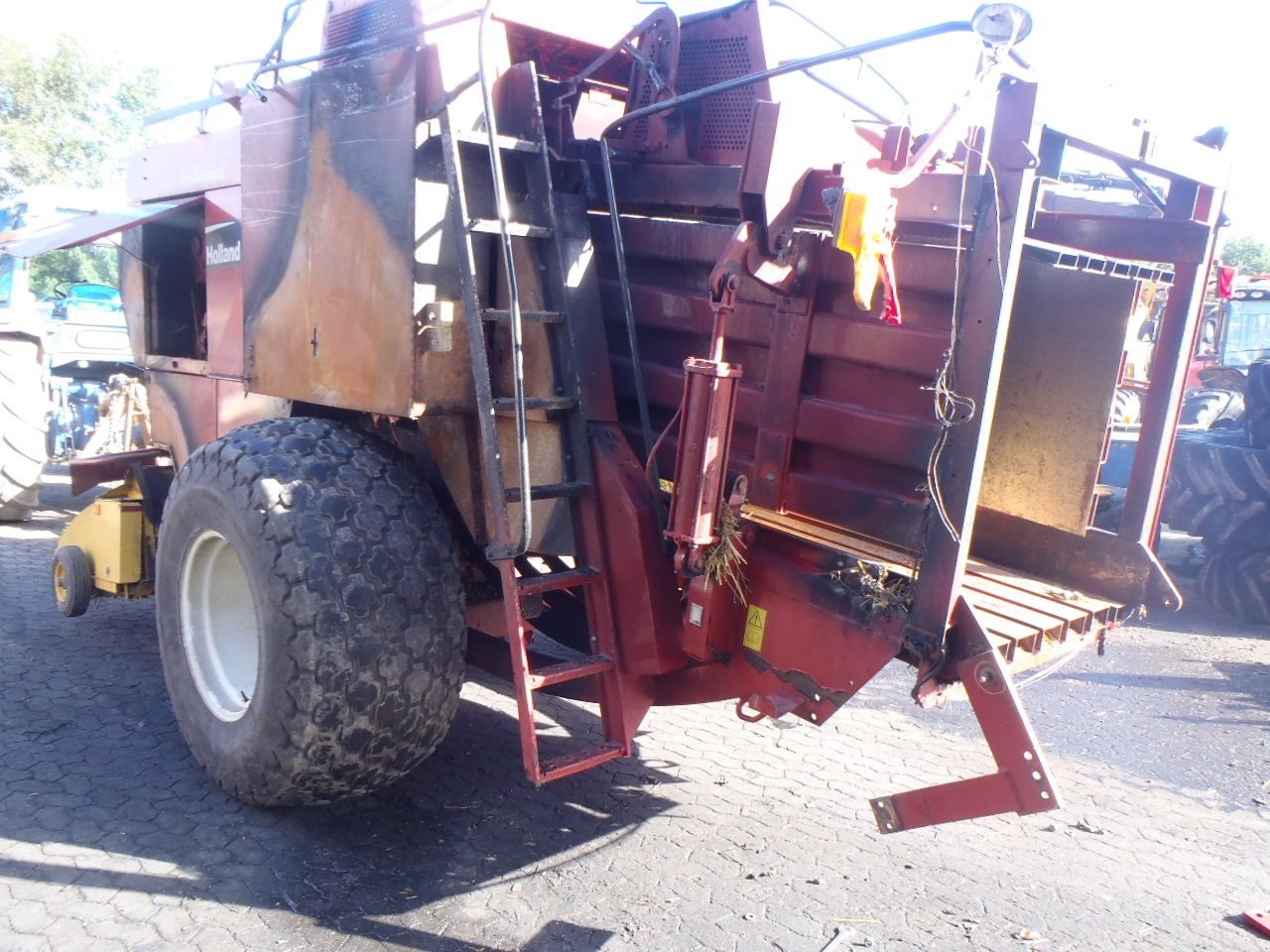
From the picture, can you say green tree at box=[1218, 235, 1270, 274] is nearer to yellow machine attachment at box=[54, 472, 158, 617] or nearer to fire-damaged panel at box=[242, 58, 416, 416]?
yellow machine attachment at box=[54, 472, 158, 617]

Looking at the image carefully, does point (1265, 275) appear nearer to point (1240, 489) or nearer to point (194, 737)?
point (1240, 489)

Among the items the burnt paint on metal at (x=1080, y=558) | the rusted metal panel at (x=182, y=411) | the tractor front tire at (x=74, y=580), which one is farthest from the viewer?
the tractor front tire at (x=74, y=580)

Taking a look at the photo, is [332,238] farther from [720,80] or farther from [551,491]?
[720,80]

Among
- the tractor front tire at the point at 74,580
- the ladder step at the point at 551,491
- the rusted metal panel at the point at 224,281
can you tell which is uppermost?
the rusted metal panel at the point at 224,281

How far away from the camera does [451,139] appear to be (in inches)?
128

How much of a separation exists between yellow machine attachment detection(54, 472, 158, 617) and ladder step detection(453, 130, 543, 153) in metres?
3.02

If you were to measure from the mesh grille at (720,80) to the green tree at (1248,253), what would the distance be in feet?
139

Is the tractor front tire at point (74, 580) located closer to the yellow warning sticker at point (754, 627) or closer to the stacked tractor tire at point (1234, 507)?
the yellow warning sticker at point (754, 627)

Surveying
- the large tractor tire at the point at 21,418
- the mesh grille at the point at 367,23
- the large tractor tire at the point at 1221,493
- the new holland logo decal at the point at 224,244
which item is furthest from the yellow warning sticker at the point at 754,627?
the large tractor tire at the point at 21,418

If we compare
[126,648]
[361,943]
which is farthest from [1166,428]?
[126,648]

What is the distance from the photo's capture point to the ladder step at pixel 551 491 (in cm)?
332

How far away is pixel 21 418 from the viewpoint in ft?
24.9

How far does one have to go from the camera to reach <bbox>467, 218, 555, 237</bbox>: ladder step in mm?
3289

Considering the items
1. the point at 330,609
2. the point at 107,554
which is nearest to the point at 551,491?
the point at 330,609
